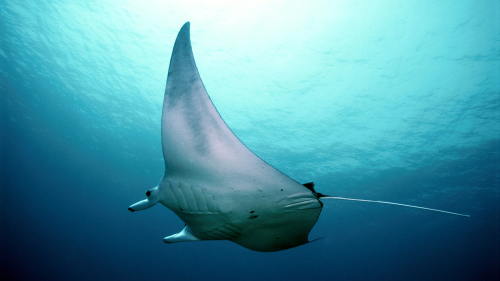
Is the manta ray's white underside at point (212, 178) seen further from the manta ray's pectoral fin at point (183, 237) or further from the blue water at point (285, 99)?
the blue water at point (285, 99)

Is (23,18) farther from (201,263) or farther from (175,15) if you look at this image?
(201,263)

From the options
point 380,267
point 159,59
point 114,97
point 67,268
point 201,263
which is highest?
point 159,59

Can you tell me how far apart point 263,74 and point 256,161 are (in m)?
7.15

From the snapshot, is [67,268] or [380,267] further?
[380,267]

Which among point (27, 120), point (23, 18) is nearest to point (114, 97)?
point (23, 18)

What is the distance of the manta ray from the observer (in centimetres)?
140

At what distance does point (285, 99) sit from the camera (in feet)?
29.2

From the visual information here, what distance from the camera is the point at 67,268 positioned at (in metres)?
20.0

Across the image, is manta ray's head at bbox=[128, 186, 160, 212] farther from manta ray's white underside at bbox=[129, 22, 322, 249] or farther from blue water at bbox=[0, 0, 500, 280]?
blue water at bbox=[0, 0, 500, 280]

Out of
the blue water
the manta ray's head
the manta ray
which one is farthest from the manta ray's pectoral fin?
the blue water

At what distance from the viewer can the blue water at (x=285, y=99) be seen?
6590 millimetres

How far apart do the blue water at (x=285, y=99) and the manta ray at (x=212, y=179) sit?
6240mm

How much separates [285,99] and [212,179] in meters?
7.68

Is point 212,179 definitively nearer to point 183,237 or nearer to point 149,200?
point 149,200
